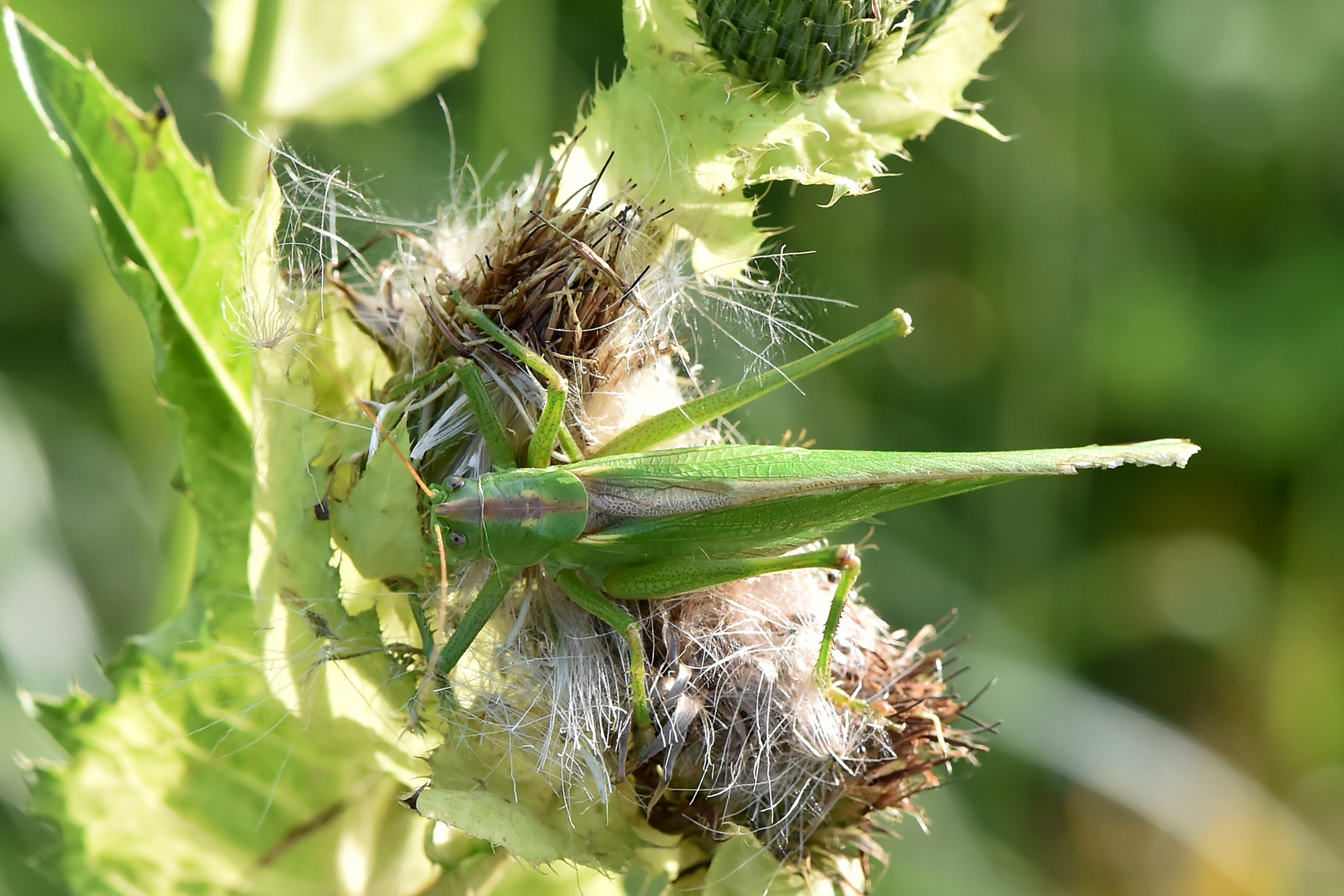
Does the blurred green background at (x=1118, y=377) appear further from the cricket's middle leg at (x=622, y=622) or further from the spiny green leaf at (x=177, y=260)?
the cricket's middle leg at (x=622, y=622)

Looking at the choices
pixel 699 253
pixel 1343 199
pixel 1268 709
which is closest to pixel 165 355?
pixel 699 253

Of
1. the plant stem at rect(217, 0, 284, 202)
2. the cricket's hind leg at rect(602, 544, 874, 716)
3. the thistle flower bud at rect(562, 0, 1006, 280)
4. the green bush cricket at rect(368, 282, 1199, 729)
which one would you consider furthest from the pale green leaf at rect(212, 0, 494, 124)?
the cricket's hind leg at rect(602, 544, 874, 716)

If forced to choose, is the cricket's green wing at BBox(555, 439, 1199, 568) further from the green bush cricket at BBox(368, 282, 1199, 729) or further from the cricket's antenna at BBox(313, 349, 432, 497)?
the cricket's antenna at BBox(313, 349, 432, 497)

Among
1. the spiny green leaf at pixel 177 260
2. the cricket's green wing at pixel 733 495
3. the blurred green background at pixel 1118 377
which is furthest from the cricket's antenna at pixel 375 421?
the blurred green background at pixel 1118 377

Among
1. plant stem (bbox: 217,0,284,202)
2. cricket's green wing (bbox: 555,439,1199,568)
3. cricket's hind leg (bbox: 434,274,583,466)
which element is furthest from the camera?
Answer: plant stem (bbox: 217,0,284,202)

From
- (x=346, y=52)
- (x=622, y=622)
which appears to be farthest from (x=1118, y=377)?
(x=622, y=622)

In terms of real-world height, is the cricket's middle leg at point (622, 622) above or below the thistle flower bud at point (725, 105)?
below
